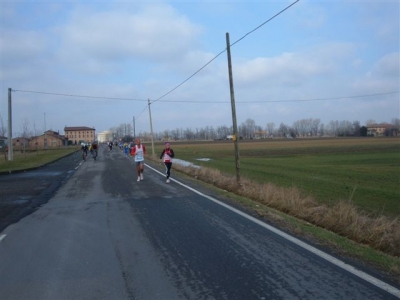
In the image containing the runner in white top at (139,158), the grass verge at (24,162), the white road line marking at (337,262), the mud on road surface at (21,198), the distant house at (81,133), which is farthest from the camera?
the distant house at (81,133)

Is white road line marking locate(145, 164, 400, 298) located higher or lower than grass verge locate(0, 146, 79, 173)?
lower

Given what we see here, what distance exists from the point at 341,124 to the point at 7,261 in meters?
203

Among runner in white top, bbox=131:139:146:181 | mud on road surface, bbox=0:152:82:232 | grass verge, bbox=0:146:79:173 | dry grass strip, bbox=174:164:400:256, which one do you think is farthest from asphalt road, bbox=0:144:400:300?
grass verge, bbox=0:146:79:173

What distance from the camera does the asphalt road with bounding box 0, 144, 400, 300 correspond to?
16.0 feet

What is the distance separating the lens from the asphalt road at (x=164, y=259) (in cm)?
486

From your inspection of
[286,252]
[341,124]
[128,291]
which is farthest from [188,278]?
[341,124]

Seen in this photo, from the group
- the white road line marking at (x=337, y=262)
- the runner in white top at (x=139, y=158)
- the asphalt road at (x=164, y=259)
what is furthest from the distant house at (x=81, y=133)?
the white road line marking at (x=337, y=262)

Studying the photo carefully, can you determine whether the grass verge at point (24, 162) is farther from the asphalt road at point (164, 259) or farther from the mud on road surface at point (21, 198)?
the asphalt road at point (164, 259)

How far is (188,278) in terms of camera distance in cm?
529

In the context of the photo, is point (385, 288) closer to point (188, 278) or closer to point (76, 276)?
point (188, 278)

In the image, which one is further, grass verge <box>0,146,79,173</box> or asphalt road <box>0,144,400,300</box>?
grass verge <box>0,146,79,173</box>

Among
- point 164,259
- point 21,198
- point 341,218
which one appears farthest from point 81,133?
point 164,259

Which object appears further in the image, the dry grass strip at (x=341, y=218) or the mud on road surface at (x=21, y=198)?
the mud on road surface at (x=21, y=198)

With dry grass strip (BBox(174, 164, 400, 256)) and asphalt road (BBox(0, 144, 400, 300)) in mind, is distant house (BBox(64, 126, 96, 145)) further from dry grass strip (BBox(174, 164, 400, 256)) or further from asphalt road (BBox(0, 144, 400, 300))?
asphalt road (BBox(0, 144, 400, 300))
